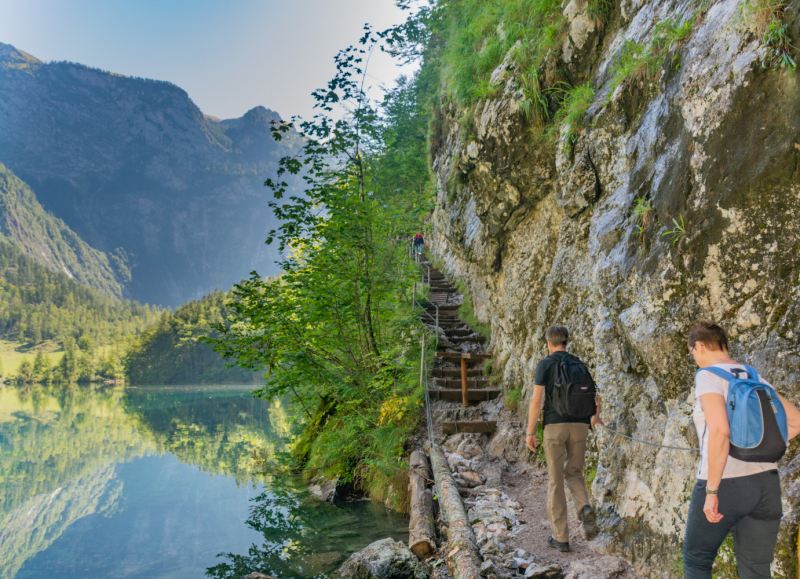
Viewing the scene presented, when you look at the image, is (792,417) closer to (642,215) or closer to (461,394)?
(642,215)

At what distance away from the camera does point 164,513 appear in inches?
484

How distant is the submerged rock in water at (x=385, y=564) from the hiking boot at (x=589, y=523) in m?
1.70

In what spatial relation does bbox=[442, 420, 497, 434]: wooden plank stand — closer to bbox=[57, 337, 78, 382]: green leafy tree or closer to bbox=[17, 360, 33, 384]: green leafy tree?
bbox=[57, 337, 78, 382]: green leafy tree

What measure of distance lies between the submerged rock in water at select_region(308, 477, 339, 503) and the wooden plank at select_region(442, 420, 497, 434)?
248cm

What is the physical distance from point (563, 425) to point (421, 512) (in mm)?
2562

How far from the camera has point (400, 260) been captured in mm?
9305

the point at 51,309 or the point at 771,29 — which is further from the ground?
the point at 51,309

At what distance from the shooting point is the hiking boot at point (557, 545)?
3.93 meters

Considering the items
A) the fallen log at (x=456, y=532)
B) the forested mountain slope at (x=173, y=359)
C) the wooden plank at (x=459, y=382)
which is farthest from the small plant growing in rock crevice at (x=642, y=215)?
the forested mountain slope at (x=173, y=359)

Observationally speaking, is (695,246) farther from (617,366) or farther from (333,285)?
(333,285)

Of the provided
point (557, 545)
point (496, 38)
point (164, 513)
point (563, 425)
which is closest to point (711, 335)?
point (563, 425)

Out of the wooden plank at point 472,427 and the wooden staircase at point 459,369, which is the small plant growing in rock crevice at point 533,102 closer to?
the wooden staircase at point 459,369

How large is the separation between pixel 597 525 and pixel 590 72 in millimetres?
5728

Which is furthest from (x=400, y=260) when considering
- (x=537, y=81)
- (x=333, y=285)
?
(x=537, y=81)
